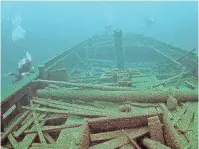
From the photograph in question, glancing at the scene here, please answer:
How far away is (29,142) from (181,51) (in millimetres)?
8619

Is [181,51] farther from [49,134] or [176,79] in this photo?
[49,134]

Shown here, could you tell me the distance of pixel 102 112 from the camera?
5480 millimetres

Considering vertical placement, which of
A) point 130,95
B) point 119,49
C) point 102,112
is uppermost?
point 119,49

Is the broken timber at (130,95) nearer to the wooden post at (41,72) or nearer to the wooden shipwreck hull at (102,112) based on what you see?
the wooden shipwreck hull at (102,112)

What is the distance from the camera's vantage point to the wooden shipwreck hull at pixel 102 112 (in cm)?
383

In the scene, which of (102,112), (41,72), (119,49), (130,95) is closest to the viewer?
(102,112)

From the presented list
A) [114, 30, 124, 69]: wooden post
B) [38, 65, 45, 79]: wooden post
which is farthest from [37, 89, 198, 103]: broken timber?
[114, 30, 124, 69]: wooden post

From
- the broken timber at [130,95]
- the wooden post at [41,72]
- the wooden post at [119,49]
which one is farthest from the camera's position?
the wooden post at [119,49]

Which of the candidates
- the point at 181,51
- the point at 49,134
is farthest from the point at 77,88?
the point at 181,51

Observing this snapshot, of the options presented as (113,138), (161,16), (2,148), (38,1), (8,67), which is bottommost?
(8,67)

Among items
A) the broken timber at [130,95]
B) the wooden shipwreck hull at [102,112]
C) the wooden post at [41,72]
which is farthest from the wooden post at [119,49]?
the broken timber at [130,95]

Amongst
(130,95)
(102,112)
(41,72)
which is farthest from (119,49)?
(102,112)

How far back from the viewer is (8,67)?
3803cm

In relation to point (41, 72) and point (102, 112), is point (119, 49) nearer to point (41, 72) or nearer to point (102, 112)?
point (41, 72)
